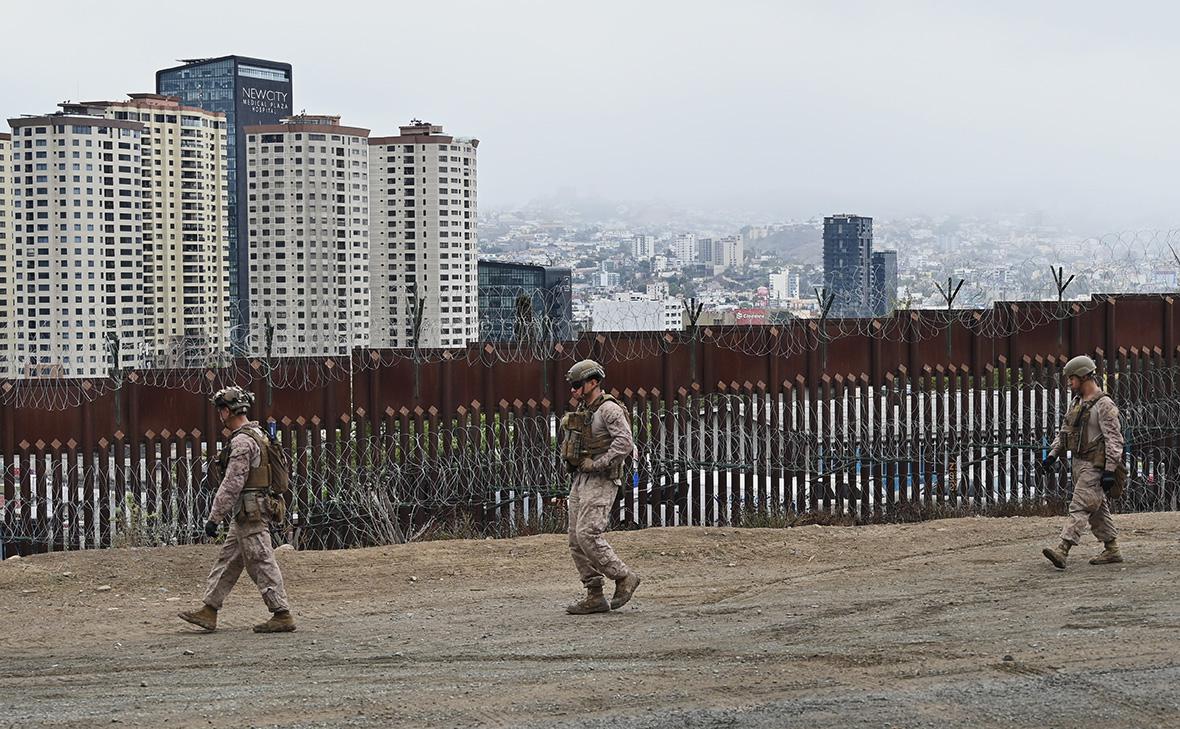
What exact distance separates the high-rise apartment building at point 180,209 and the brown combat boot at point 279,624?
8769 cm

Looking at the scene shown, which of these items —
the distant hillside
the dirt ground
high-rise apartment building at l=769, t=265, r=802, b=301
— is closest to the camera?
the dirt ground

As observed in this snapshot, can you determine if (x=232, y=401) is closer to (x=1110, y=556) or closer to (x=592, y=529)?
(x=592, y=529)

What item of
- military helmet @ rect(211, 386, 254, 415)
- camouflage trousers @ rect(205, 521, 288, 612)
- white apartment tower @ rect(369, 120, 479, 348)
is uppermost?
white apartment tower @ rect(369, 120, 479, 348)

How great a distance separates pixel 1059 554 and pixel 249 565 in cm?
654

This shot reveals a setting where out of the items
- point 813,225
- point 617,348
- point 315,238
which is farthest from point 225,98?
point 617,348

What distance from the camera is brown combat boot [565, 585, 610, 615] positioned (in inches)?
428

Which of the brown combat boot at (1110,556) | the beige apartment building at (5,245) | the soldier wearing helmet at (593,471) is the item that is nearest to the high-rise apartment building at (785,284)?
the beige apartment building at (5,245)

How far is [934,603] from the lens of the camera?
10867mm

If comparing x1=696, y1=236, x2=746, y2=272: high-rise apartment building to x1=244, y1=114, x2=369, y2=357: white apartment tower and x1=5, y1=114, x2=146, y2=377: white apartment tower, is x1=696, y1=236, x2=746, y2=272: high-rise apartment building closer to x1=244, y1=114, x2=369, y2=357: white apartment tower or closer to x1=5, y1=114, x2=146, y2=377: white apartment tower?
x1=244, y1=114, x2=369, y2=357: white apartment tower

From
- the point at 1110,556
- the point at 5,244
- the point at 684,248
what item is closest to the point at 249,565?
the point at 1110,556

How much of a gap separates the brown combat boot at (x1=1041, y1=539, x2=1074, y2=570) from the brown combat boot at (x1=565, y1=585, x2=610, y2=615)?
3872mm

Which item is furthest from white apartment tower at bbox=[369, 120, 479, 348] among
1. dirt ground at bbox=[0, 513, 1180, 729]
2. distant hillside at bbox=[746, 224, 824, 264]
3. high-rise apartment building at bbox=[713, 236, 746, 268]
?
dirt ground at bbox=[0, 513, 1180, 729]

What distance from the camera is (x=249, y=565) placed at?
33.5 feet

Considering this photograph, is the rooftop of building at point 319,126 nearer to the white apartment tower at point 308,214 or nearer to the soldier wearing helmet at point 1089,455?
the white apartment tower at point 308,214
